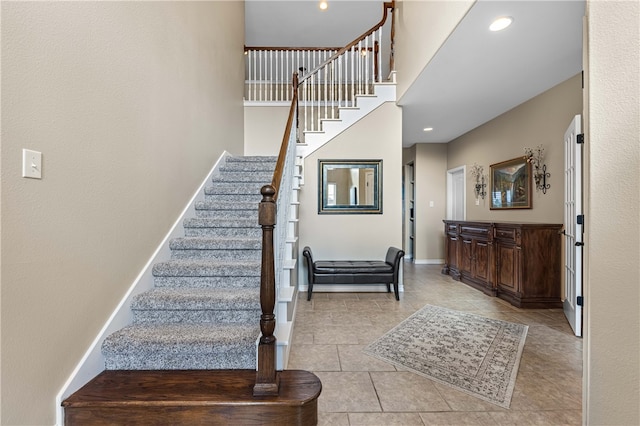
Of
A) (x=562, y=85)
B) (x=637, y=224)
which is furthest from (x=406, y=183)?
(x=637, y=224)

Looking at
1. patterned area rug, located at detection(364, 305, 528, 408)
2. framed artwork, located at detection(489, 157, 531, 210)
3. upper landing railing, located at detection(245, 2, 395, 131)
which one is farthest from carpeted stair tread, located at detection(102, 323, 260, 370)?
framed artwork, located at detection(489, 157, 531, 210)

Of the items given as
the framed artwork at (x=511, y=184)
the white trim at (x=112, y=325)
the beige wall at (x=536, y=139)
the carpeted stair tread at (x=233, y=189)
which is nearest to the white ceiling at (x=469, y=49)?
the beige wall at (x=536, y=139)

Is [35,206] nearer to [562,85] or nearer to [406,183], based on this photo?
[562,85]

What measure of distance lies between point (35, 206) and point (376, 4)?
5.60 meters

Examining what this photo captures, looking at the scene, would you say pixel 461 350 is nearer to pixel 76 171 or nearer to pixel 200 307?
pixel 200 307

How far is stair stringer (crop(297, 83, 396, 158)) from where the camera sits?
4.45m

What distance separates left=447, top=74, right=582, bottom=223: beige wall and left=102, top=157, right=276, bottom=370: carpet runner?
374 centimetres

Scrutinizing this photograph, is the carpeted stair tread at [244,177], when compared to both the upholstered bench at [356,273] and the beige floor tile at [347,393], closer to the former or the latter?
the upholstered bench at [356,273]

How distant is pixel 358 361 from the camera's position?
2352mm

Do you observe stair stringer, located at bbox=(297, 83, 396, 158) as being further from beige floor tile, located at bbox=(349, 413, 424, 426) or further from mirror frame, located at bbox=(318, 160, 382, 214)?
beige floor tile, located at bbox=(349, 413, 424, 426)

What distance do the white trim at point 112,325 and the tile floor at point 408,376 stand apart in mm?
1226

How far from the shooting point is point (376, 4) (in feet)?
16.7

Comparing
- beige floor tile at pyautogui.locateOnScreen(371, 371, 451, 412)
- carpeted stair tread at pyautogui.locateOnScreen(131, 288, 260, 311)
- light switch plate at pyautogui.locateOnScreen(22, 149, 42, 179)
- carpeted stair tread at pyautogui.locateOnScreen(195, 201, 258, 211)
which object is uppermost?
light switch plate at pyautogui.locateOnScreen(22, 149, 42, 179)

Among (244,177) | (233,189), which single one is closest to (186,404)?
(233,189)
